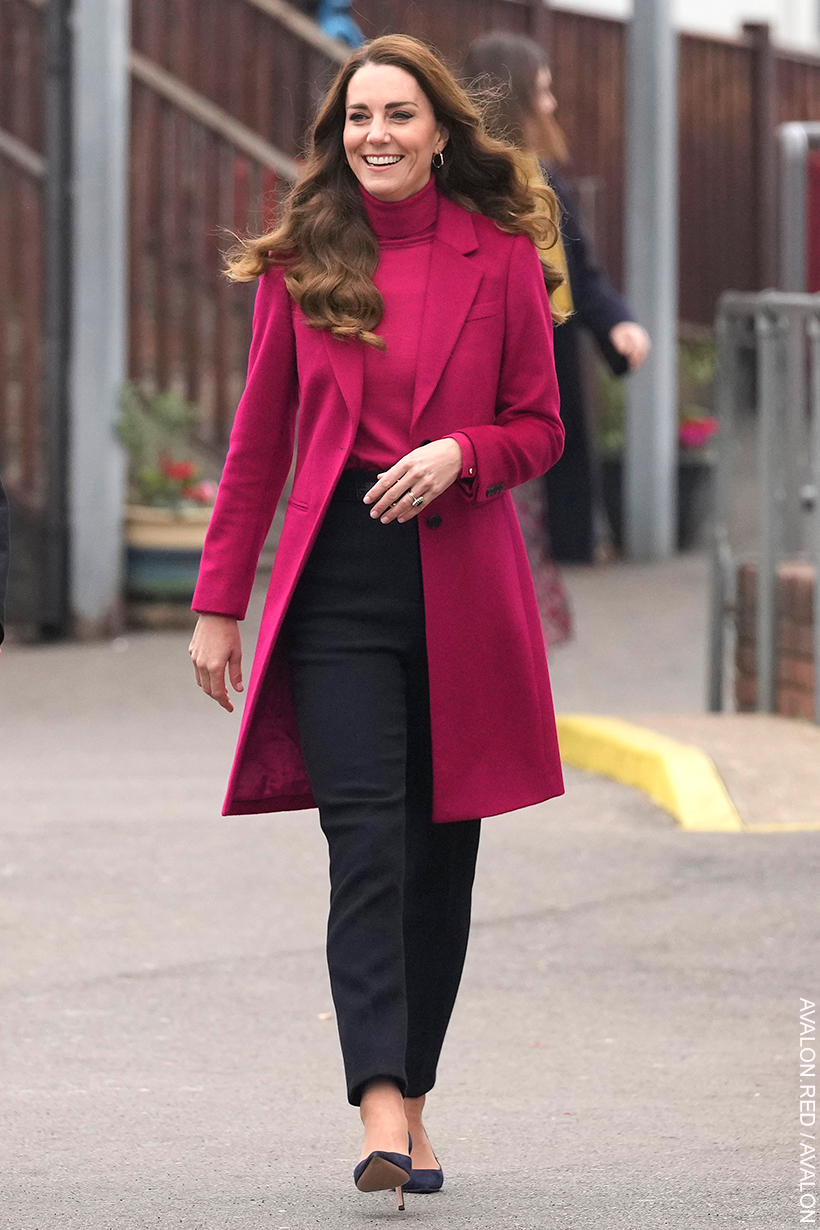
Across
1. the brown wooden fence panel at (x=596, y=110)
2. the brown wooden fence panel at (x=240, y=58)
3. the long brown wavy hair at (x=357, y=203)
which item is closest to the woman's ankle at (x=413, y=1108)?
the long brown wavy hair at (x=357, y=203)

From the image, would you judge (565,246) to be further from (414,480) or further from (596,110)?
(596,110)

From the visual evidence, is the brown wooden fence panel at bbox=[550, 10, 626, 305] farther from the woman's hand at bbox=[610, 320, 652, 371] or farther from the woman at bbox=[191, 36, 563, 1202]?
the woman at bbox=[191, 36, 563, 1202]

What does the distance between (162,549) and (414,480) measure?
7.24 m

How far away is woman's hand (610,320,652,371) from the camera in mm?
6270

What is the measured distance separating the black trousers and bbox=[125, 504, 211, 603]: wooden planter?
6924mm

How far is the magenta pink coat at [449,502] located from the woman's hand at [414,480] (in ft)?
0.26

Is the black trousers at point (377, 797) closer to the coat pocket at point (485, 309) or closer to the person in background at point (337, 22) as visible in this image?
the coat pocket at point (485, 309)

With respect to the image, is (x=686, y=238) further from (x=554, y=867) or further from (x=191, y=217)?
(x=554, y=867)

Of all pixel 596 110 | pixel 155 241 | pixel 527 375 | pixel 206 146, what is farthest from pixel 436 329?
pixel 596 110

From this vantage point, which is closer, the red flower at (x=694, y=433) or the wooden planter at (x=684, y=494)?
the wooden planter at (x=684, y=494)

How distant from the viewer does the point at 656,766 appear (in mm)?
6395

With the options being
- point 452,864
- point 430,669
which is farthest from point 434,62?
point 452,864

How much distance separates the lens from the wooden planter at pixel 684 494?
13047mm

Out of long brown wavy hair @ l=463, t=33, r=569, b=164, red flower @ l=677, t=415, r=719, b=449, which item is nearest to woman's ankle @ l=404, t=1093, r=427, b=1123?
long brown wavy hair @ l=463, t=33, r=569, b=164
